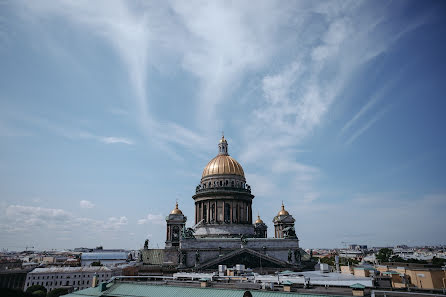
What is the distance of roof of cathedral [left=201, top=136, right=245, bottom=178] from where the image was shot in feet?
234

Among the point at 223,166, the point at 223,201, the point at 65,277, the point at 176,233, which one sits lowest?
the point at 65,277

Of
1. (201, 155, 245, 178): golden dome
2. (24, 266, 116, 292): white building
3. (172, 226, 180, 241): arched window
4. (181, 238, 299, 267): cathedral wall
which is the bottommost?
(24, 266, 116, 292): white building

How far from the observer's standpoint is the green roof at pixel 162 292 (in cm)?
2436

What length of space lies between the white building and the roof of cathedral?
36.5 m

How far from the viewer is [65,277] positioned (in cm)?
7894

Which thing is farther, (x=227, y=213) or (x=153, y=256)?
(x=227, y=213)

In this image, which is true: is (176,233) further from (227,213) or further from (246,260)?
(246,260)

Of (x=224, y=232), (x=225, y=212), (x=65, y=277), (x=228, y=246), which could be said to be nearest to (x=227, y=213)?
(x=225, y=212)

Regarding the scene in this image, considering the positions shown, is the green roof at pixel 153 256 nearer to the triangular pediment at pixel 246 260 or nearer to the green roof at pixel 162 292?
the triangular pediment at pixel 246 260

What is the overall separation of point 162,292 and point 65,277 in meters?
66.3

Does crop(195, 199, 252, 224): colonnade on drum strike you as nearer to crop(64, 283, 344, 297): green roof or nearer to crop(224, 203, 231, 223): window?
crop(224, 203, 231, 223): window

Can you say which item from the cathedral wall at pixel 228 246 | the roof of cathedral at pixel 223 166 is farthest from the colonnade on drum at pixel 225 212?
the cathedral wall at pixel 228 246

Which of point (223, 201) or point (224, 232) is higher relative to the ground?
point (223, 201)

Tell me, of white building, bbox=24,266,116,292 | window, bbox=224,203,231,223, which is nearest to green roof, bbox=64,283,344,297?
window, bbox=224,203,231,223
